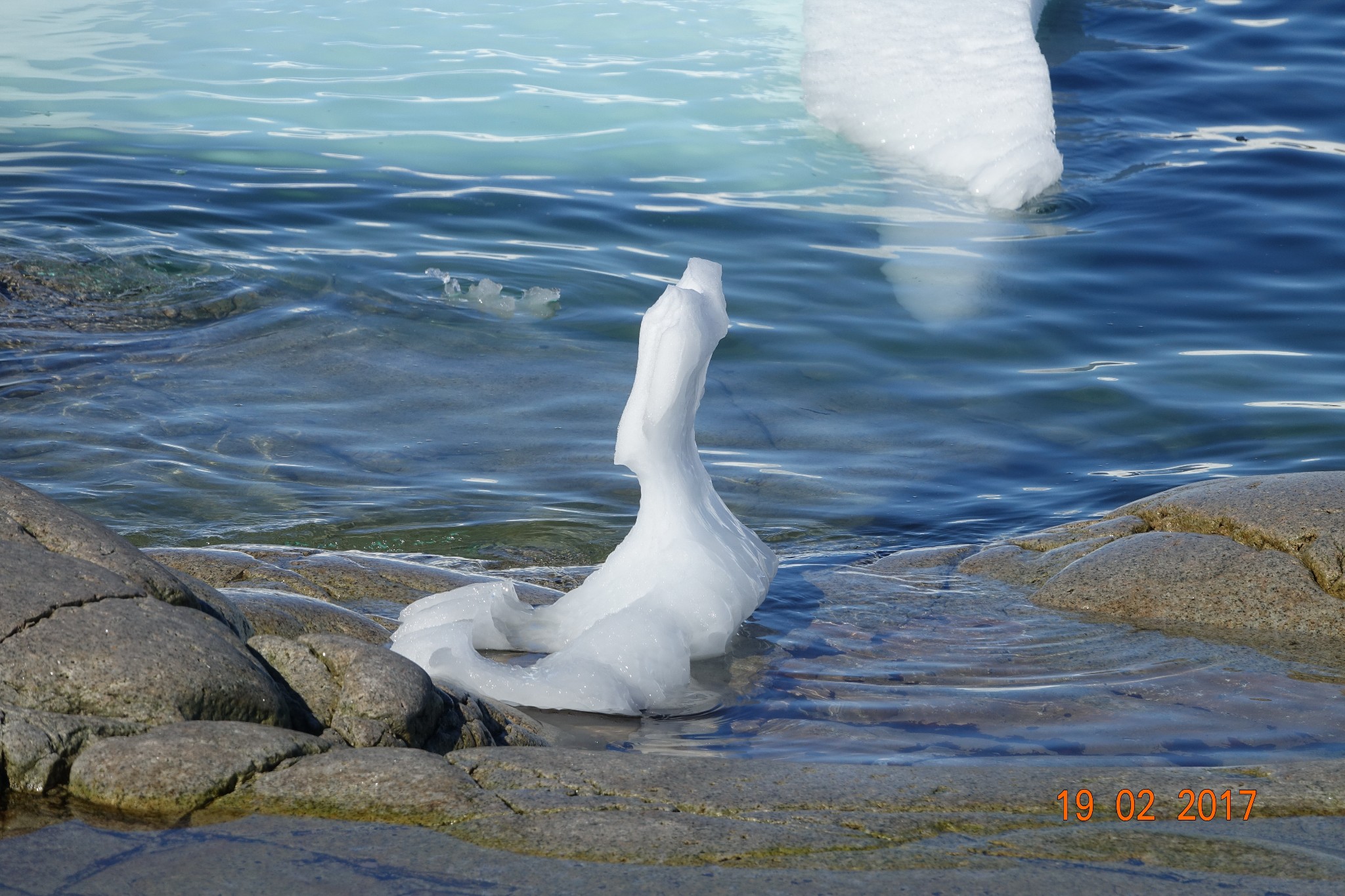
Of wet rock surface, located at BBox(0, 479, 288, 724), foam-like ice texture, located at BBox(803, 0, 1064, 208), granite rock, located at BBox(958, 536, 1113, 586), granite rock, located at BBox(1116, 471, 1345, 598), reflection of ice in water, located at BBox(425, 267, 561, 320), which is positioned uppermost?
foam-like ice texture, located at BBox(803, 0, 1064, 208)

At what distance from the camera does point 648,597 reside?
4305 mm

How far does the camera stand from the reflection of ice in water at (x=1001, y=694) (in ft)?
11.0

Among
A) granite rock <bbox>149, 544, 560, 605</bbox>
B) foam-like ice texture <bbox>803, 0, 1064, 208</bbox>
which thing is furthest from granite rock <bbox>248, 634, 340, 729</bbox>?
foam-like ice texture <bbox>803, 0, 1064, 208</bbox>

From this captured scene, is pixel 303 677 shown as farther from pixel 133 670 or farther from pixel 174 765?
pixel 174 765

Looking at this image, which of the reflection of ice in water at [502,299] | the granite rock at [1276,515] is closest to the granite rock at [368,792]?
the granite rock at [1276,515]

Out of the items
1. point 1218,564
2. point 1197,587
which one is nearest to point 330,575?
point 1197,587

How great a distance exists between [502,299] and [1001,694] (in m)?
5.68

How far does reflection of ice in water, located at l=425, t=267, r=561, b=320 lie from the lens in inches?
342

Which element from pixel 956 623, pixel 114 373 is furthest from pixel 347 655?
pixel 114 373

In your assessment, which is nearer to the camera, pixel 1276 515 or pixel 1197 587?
pixel 1197 587

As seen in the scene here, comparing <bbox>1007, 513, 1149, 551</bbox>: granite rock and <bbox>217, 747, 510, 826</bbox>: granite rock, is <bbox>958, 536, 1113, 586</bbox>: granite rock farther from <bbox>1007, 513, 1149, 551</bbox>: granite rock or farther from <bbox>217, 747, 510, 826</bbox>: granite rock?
<bbox>217, 747, 510, 826</bbox>: granite rock

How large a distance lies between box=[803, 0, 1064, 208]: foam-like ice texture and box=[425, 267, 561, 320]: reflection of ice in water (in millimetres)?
4168

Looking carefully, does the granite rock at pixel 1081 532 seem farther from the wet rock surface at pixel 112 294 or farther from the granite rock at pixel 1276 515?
the wet rock surface at pixel 112 294

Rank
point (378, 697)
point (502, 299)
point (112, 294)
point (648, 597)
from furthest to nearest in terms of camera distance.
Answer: point (502, 299)
point (112, 294)
point (648, 597)
point (378, 697)
